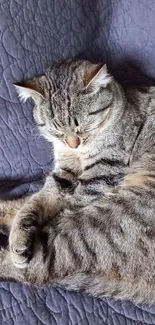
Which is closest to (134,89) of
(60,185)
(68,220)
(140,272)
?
(60,185)

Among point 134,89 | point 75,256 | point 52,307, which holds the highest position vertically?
point 134,89

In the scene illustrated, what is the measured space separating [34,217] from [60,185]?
6.0 inches

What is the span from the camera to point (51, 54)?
1.70 meters

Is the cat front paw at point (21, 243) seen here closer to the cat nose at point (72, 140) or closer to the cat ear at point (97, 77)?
the cat nose at point (72, 140)

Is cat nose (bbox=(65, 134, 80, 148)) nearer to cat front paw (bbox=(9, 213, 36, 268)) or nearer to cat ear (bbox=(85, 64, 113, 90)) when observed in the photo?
cat ear (bbox=(85, 64, 113, 90))

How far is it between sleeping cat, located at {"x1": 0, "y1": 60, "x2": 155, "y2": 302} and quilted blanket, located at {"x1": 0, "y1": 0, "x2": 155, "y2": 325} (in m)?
0.04

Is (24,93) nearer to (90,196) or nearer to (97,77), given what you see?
(97,77)

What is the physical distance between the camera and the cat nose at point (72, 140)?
1.60 meters

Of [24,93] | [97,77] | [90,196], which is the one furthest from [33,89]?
[90,196]

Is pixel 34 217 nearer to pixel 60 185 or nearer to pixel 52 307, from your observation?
pixel 60 185

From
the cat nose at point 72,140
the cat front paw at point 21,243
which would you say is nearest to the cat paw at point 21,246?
the cat front paw at point 21,243

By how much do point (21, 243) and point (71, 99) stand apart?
16.6 inches

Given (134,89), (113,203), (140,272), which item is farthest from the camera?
(134,89)

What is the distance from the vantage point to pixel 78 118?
5.18ft
